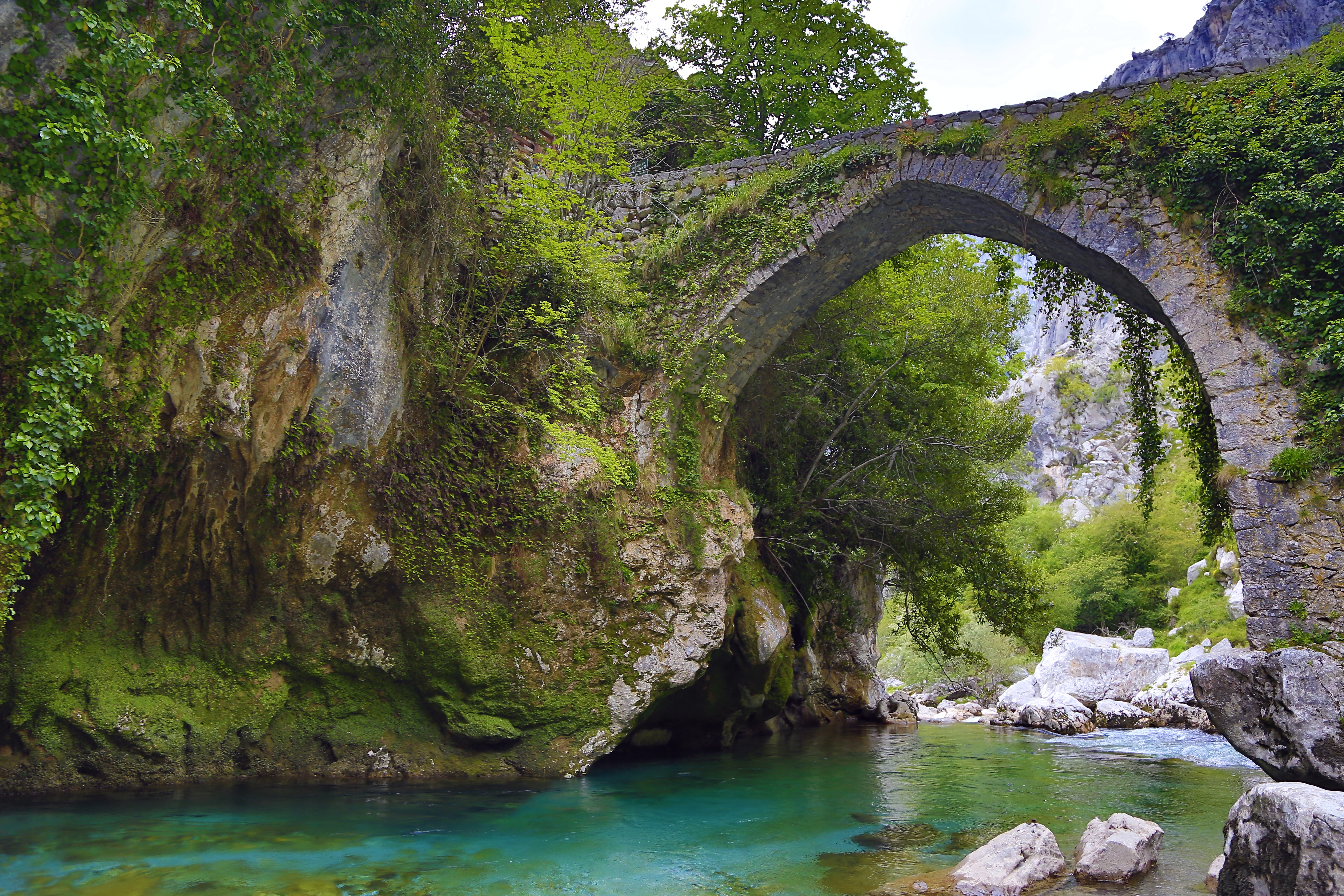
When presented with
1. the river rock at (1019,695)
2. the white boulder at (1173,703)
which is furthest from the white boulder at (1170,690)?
the river rock at (1019,695)

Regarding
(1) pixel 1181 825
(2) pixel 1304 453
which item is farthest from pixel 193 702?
(2) pixel 1304 453

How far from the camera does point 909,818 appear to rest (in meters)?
6.58

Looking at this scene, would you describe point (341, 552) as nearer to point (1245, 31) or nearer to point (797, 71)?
point (797, 71)

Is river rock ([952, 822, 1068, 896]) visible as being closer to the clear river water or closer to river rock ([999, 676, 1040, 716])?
the clear river water

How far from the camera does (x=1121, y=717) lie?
570 inches

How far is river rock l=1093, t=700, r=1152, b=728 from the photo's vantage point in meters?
14.4

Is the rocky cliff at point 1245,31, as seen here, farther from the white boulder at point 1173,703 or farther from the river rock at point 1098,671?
the white boulder at point 1173,703

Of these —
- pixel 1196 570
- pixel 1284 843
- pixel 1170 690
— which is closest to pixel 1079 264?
pixel 1284 843

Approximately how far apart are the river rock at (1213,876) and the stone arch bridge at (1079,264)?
2117 mm

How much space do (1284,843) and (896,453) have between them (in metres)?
7.96

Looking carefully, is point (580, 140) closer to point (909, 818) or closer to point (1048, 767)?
point (909, 818)

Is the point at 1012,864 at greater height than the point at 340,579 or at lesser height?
lesser

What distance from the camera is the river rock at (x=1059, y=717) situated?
1398cm

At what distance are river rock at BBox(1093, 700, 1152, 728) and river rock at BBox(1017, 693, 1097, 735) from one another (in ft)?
0.55
